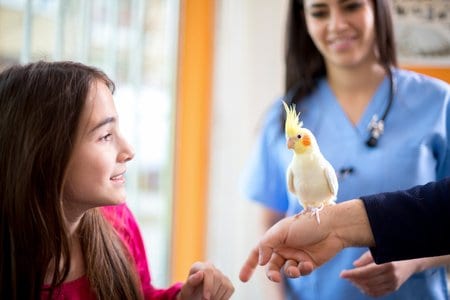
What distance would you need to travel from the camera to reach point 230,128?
1.42 metres

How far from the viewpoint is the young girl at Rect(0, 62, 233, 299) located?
619 mm

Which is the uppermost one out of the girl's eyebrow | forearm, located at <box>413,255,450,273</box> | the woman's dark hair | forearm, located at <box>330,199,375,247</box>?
the woman's dark hair

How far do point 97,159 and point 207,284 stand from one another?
224 mm

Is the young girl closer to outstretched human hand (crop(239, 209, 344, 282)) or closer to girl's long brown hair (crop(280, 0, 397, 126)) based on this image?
outstretched human hand (crop(239, 209, 344, 282))

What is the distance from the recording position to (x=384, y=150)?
0.68m

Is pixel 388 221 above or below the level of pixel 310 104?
below

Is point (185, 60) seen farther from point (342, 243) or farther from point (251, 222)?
point (342, 243)

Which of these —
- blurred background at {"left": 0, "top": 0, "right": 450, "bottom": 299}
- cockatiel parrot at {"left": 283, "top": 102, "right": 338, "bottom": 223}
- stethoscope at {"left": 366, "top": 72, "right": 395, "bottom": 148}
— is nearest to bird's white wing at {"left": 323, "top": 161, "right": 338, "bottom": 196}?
cockatiel parrot at {"left": 283, "top": 102, "right": 338, "bottom": 223}

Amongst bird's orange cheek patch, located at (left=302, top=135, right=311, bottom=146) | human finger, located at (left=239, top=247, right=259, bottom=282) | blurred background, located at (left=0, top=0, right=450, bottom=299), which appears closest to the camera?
bird's orange cheek patch, located at (left=302, top=135, right=311, bottom=146)

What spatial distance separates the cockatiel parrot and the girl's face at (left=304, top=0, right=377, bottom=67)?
17 centimetres

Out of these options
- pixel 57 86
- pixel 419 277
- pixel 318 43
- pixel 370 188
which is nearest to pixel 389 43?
pixel 318 43

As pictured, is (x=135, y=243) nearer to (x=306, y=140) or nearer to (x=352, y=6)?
(x=306, y=140)

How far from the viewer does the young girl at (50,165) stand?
619 mm

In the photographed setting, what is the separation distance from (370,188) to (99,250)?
0.39 meters
